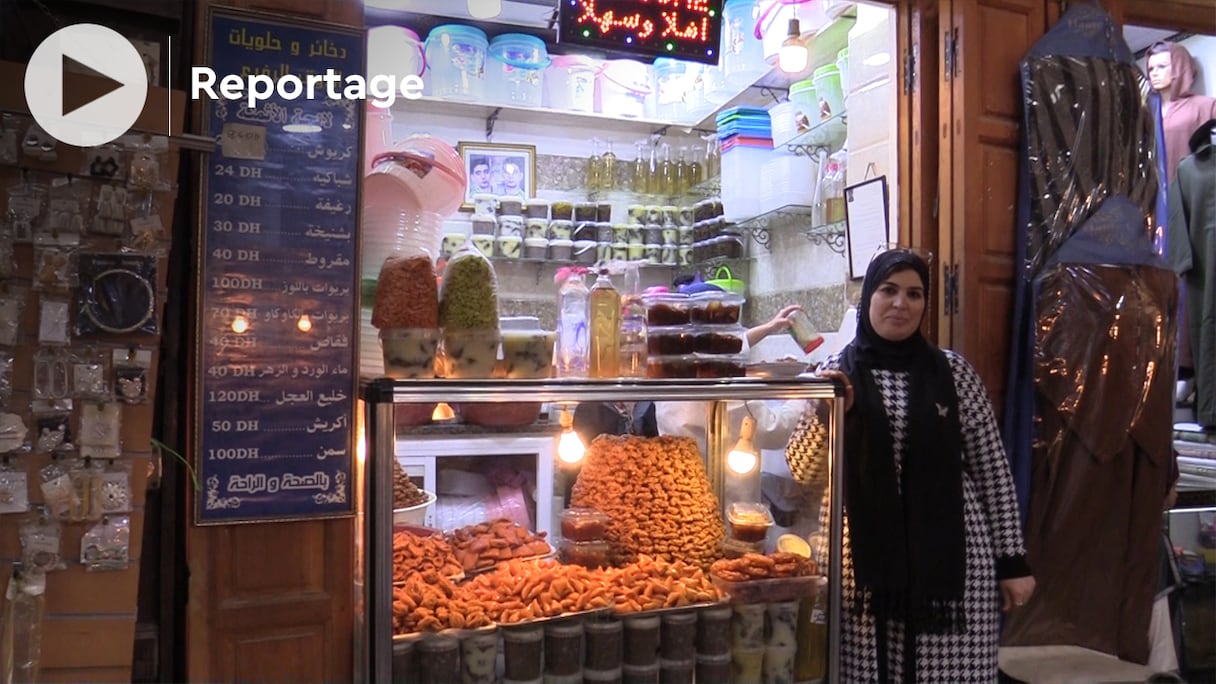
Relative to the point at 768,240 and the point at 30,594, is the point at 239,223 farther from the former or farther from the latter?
the point at 768,240

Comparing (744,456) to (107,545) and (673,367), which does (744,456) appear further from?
(107,545)

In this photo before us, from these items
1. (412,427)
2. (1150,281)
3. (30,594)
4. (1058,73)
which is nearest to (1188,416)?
(1150,281)

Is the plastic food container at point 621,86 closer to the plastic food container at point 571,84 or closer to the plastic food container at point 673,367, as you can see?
the plastic food container at point 571,84

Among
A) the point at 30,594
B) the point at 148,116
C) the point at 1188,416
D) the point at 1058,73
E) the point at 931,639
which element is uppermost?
the point at 1058,73

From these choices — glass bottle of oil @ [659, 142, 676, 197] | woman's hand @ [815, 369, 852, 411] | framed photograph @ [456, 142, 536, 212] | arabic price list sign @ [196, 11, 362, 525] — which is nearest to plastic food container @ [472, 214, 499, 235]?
framed photograph @ [456, 142, 536, 212]

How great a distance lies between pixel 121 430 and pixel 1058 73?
9.29 feet

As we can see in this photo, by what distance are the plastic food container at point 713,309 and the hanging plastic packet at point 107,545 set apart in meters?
1.36

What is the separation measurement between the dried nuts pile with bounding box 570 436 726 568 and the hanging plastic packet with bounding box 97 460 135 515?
1.13 metres

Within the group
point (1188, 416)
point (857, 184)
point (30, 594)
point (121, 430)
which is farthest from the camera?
point (1188, 416)

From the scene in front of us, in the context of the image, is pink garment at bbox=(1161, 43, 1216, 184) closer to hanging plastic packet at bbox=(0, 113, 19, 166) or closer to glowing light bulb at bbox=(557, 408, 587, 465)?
glowing light bulb at bbox=(557, 408, 587, 465)

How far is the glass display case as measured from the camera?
181cm

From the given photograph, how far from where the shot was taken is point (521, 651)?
1935 mm

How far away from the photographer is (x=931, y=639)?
2.18m

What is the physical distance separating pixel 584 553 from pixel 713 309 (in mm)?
734
